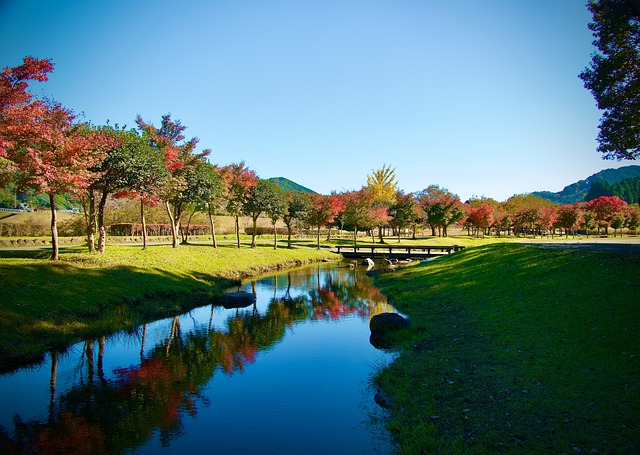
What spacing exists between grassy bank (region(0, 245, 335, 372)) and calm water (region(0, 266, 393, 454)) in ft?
3.18

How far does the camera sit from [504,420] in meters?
8.09

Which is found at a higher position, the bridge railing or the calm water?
the bridge railing

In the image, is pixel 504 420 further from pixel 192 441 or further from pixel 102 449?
pixel 102 449

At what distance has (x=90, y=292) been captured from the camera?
19.6 m

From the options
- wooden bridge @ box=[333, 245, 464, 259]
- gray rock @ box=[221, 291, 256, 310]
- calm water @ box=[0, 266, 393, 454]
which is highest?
wooden bridge @ box=[333, 245, 464, 259]

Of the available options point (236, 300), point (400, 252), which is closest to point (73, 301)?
point (236, 300)

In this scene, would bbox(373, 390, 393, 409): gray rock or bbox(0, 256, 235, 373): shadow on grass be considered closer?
bbox(373, 390, 393, 409): gray rock

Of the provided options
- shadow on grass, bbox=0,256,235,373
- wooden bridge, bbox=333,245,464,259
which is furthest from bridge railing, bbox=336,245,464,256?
shadow on grass, bbox=0,256,235,373

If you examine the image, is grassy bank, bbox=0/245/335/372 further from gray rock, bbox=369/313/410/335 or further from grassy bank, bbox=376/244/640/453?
grassy bank, bbox=376/244/640/453

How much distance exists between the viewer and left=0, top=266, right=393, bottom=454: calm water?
8953 mm

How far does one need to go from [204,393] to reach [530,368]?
30.2 ft

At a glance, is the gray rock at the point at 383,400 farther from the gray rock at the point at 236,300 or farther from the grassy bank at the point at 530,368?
the gray rock at the point at 236,300

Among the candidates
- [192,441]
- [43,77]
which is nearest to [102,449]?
[192,441]

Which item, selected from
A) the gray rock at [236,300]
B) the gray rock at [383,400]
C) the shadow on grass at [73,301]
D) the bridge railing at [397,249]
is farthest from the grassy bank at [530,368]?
the bridge railing at [397,249]
